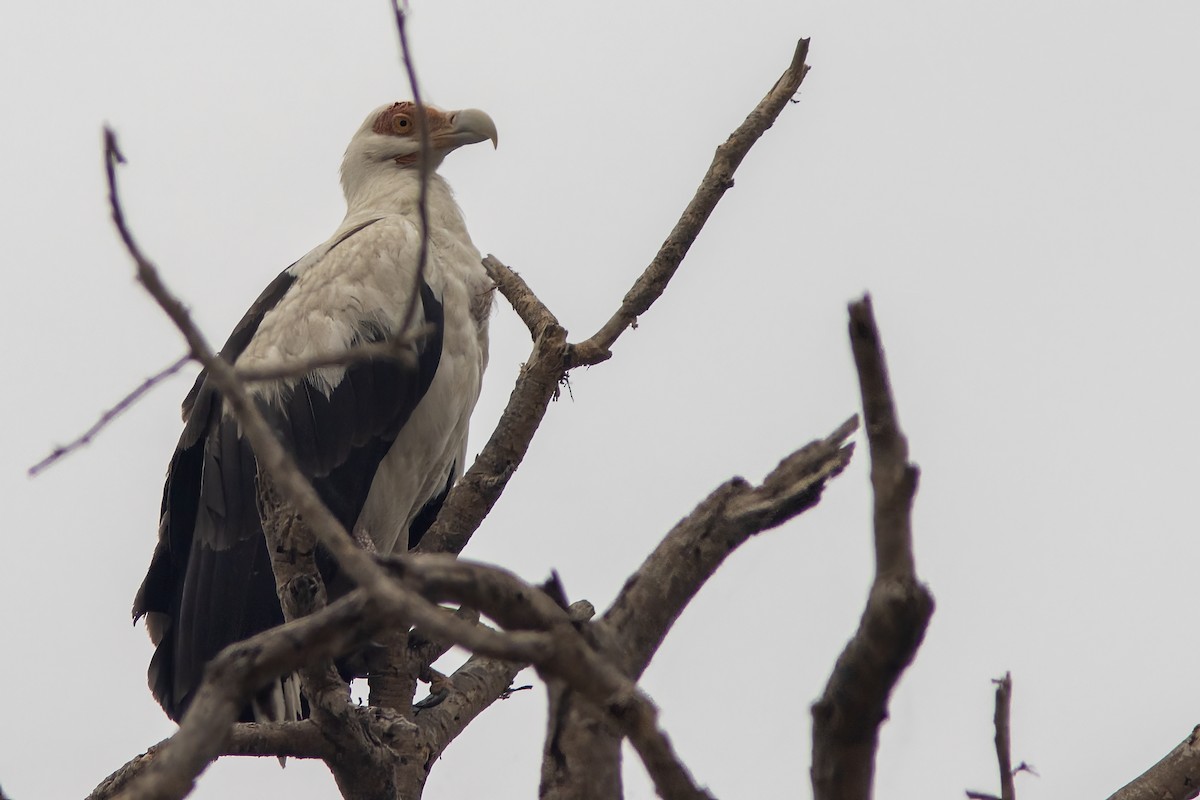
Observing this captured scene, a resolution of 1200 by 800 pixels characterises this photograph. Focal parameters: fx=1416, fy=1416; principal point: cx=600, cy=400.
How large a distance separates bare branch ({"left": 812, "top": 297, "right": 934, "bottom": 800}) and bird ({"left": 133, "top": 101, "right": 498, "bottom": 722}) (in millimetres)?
3365

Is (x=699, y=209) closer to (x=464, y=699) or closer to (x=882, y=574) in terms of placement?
(x=464, y=699)

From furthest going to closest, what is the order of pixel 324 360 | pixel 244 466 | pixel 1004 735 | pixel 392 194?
pixel 392 194, pixel 244 466, pixel 1004 735, pixel 324 360

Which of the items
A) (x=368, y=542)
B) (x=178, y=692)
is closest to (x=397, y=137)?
(x=368, y=542)

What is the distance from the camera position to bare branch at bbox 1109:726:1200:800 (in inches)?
128

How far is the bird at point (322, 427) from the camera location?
504 cm

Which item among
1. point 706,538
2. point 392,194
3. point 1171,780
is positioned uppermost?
point 392,194

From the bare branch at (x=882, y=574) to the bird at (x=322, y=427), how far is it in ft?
11.0

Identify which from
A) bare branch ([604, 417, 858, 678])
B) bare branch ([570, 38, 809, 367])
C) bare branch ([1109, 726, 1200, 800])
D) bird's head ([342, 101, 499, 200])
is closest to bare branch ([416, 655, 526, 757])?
bare branch ([570, 38, 809, 367])

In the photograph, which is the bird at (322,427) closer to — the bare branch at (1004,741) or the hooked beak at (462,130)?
the hooked beak at (462,130)

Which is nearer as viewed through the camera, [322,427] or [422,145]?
[422,145]

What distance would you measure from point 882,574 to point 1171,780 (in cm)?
175

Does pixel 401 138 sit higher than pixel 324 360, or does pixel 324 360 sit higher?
pixel 401 138

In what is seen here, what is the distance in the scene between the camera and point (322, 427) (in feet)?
17.6

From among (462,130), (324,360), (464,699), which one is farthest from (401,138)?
(324,360)
